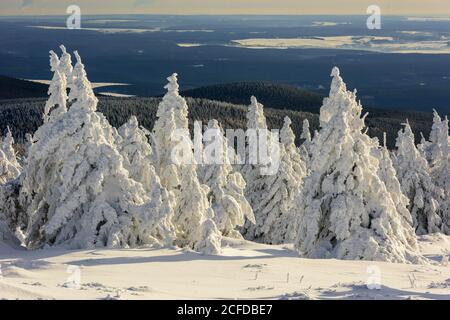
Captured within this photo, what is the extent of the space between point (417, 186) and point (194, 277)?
3161 centimetres

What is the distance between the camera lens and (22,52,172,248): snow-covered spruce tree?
21.8 metres

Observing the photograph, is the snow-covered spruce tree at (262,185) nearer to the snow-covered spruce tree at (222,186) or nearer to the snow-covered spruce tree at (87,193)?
the snow-covered spruce tree at (222,186)

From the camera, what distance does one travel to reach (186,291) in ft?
46.6

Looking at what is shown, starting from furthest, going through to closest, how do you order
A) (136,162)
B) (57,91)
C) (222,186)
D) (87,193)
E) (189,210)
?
(222,186) → (136,162) → (189,210) → (57,91) → (87,193)

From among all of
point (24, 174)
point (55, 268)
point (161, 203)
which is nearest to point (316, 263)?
point (161, 203)

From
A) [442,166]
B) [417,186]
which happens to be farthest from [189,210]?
[442,166]

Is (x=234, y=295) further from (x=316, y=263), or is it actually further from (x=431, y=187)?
(x=431, y=187)

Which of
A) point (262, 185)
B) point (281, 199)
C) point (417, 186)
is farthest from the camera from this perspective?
point (417, 186)

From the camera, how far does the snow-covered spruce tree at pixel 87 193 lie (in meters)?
21.8

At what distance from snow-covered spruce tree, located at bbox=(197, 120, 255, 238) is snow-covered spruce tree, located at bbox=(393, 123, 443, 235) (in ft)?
55.5

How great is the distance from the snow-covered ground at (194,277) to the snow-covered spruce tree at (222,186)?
7.84 meters

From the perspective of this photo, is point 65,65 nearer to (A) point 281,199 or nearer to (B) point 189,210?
(B) point 189,210

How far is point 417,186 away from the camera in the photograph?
1741 inches

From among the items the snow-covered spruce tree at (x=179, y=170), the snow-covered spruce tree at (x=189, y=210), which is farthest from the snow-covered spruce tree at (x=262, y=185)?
the snow-covered spruce tree at (x=189, y=210)
